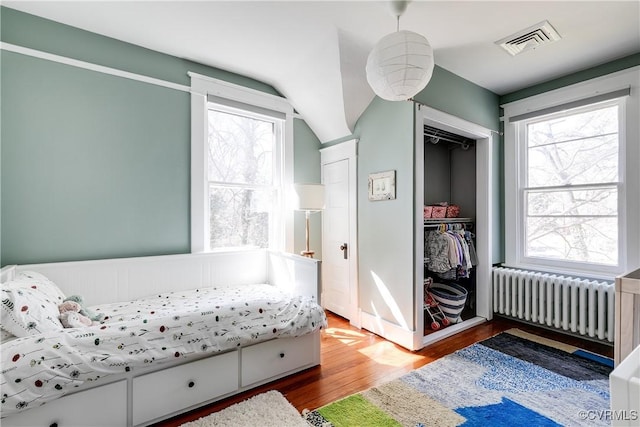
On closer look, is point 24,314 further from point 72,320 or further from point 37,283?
point 37,283

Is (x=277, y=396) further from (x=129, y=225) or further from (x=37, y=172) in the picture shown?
(x=37, y=172)

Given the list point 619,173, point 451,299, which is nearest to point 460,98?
point 619,173

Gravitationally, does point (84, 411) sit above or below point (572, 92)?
below

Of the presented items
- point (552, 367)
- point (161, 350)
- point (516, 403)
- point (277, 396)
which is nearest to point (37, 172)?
point (161, 350)

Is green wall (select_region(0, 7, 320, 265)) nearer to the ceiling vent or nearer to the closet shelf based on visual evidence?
the closet shelf

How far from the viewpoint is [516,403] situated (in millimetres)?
1860

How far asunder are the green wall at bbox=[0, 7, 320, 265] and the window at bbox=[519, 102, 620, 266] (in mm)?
3644

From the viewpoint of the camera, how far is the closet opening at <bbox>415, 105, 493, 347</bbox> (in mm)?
2783

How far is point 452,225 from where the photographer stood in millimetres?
3326

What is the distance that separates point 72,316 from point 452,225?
134 inches

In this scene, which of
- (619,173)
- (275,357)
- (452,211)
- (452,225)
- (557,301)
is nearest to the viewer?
(275,357)

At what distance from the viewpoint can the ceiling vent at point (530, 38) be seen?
7.39 feet

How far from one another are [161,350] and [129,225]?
53.0 inches

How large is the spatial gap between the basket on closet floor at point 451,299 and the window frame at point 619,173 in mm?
752
